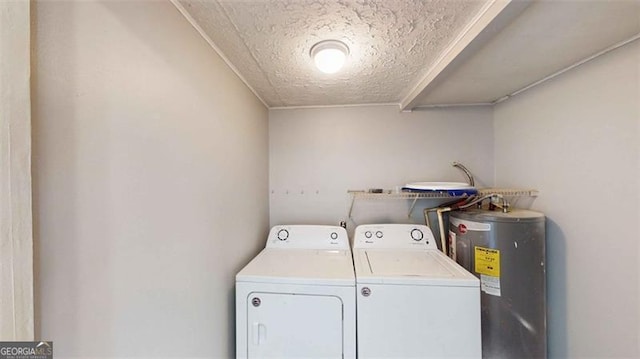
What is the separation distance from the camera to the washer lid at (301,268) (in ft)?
4.15

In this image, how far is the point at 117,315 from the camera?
671 millimetres

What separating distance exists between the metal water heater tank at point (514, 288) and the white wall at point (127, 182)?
158 cm

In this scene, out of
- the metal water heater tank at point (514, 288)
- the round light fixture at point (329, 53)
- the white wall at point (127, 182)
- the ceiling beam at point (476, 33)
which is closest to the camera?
the white wall at point (127, 182)

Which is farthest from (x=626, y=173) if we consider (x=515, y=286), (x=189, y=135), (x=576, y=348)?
(x=189, y=135)

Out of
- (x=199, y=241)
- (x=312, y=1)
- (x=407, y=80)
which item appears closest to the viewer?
(x=312, y=1)

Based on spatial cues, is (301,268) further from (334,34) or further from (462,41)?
(462,41)

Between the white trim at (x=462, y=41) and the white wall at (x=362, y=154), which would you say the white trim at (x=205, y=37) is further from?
the white trim at (x=462, y=41)

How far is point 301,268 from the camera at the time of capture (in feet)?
4.60

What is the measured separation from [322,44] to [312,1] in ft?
0.88

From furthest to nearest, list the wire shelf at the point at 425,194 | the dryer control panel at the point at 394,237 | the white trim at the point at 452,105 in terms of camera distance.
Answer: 1. the white trim at the point at 452,105
2. the dryer control panel at the point at 394,237
3. the wire shelf at the point at 425,194

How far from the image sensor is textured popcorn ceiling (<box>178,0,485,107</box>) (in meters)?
0.94

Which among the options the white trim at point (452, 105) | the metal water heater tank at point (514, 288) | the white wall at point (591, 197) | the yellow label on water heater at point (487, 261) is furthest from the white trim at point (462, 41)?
the yellow label on water heater at point (487, 261)

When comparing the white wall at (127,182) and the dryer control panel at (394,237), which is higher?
the white wall at (127,182)

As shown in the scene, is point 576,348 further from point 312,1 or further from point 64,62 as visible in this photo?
point 64,62
